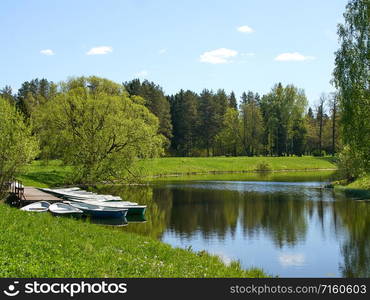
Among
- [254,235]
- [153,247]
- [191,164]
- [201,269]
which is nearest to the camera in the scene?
[201,269]

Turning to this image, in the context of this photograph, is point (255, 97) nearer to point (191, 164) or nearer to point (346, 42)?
point (191, 164)

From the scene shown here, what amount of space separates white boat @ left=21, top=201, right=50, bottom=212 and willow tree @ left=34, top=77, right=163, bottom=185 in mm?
21492

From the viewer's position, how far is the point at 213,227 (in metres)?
30.5

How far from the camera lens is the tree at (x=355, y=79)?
1371 inches

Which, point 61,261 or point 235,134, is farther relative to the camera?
point 235,134

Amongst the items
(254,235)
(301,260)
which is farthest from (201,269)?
(254,235)

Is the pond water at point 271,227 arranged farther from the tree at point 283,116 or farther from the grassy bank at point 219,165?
the tree at point 283,116

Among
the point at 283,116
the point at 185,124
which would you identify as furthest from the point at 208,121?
the point at 283,116

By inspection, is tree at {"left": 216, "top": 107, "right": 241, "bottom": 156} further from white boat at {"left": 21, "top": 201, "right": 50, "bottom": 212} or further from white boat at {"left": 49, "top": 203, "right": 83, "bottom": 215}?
white boat at {"left": 21, "top": 201, "right": 50, "bottom": 212}

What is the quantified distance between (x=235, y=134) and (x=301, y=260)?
97.5 meters

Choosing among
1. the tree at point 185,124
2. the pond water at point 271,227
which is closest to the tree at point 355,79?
the pond water at point 271,227

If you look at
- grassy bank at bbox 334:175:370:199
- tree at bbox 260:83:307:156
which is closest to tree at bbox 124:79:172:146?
tree at bbox 260:83:307:156

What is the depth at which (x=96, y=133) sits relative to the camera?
54.7 meters

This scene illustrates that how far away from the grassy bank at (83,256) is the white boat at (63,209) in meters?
8.62
